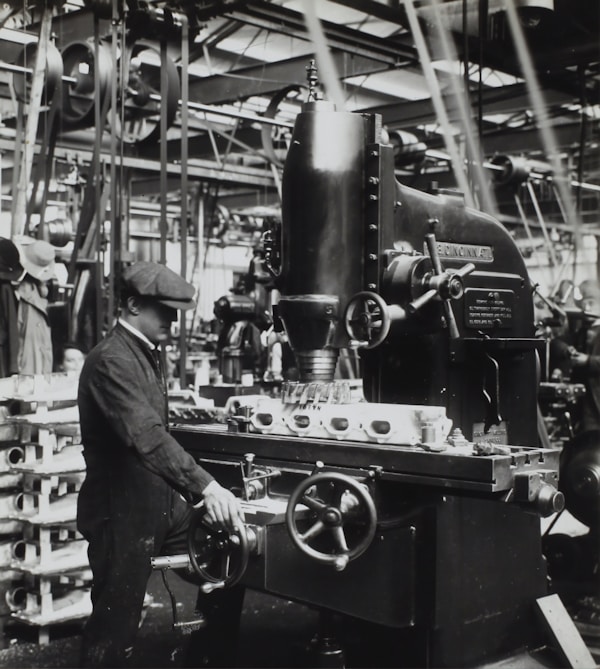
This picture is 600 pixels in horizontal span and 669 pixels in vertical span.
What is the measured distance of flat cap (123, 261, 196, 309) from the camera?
2.58 m

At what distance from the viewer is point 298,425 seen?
236 cm

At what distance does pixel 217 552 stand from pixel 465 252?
1.12 m

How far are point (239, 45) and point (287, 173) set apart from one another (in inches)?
179

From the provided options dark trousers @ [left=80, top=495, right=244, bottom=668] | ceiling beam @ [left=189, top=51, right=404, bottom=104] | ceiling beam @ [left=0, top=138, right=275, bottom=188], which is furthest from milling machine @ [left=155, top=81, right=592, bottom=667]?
ceiling beam @ [left=0, top=138, right=275, bottom=188]

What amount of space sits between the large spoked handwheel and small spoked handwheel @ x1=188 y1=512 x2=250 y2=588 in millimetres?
128

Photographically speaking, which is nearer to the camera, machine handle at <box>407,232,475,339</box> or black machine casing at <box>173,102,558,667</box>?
black machine casing at <box>173,102,558,667</box>

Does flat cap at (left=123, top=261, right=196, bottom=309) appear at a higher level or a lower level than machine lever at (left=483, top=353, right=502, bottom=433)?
Answer: higher

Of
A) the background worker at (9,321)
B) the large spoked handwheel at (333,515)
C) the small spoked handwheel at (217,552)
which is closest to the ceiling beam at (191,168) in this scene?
the background worker at (9,321)

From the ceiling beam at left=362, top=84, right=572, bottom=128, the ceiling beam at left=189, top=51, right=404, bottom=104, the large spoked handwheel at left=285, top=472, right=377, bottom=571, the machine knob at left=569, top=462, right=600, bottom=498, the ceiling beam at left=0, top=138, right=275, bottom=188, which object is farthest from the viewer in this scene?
the ceiling beam at left=0, top=138, right=275, bottom=188

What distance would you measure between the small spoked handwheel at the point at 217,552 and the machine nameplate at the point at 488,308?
0.94 meters

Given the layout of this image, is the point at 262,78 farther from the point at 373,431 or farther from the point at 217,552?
the point at 217,552

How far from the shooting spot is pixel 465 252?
263 centimetres

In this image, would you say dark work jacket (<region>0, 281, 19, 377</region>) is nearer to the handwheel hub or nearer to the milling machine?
the milling machine

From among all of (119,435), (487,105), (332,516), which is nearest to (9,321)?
(119,435)
